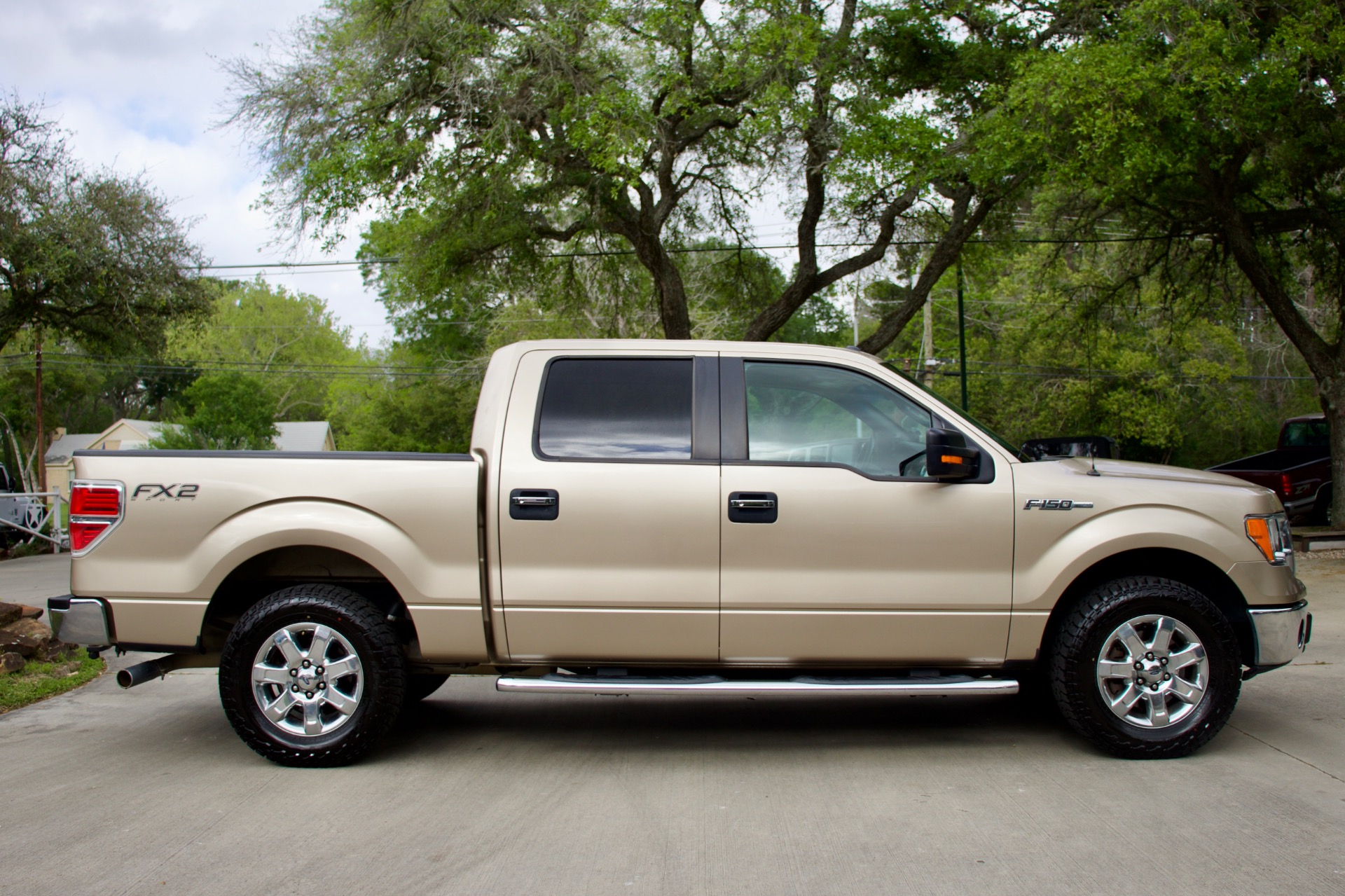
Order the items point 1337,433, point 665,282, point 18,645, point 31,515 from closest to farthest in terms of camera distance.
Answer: point 18,645 → point 1337,433 → point 665,282 → point 31,515

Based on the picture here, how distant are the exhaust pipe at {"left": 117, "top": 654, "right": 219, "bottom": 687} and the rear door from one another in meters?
1.59

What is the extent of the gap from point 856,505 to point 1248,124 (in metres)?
11.3

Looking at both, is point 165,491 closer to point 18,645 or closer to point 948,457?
point 18,645

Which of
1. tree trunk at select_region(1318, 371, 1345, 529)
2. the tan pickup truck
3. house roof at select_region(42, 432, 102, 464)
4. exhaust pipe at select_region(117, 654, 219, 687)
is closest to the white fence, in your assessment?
exhaust pipe at select_region(117, 654, 219, 687)

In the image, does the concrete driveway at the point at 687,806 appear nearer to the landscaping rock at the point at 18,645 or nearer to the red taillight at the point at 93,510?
the red taillight at the point at 93,510

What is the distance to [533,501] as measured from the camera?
192 inches

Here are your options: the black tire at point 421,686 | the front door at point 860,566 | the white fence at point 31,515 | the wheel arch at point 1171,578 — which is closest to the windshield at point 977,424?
the front door at point 860,566

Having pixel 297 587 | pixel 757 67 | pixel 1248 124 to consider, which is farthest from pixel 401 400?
pixel 297 587

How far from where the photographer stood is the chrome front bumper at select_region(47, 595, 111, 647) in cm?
489

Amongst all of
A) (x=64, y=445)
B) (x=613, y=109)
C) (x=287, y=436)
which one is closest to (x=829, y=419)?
(x=613, y=109)

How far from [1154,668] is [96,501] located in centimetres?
497

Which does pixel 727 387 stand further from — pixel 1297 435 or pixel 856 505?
pixel 1297 435

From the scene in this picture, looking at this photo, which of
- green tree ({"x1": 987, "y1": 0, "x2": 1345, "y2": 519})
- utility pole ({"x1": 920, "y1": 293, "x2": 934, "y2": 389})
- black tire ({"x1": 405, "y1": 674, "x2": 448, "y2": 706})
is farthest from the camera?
utility pole ({"x1": 920, "y1": 293, "x2": 934, "y2": 389})

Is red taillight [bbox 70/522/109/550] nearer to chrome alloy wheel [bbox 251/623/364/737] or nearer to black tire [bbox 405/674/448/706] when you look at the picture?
chrome alloy wheel [bbox 251/623/364/737]
